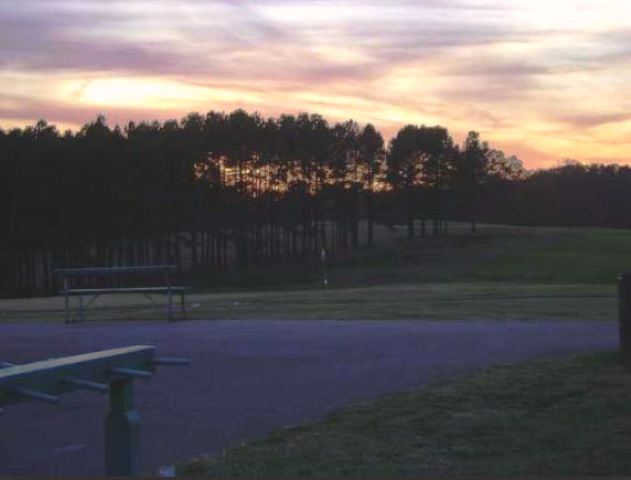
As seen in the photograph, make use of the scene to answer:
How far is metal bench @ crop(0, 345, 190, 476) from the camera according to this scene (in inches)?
158

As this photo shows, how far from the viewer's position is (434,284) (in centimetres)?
4422

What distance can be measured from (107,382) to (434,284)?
39952 millimetres

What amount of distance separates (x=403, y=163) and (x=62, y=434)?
87781mm

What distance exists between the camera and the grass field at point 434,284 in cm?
2016

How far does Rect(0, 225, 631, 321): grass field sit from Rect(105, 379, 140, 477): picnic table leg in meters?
13.0

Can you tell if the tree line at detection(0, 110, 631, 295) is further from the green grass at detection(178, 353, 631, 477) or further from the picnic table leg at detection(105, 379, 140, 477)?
the picnic table leg at detection(105, 379, 140, 477)

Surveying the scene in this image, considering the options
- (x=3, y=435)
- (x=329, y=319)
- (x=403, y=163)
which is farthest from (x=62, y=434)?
(x=403, y=163)

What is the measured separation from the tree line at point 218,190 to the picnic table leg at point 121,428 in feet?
202

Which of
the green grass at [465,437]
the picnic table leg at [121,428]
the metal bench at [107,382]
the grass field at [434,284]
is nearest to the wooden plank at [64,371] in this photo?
the metal bench at [107,382]

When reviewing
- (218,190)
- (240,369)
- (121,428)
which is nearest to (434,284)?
(240,369)

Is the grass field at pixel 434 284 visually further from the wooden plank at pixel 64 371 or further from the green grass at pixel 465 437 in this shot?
the wooden plank at pixel 64 371

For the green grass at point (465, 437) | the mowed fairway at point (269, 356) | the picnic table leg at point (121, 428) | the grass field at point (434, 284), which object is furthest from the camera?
the grass field at point (434, 284)

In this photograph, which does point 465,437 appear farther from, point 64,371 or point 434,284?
point 434,284

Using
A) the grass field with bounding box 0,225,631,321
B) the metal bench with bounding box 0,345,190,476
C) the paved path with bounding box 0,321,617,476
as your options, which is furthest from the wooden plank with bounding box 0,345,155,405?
the grass field with bounding box 0,225,631,321
